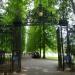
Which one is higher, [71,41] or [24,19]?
[24,19]

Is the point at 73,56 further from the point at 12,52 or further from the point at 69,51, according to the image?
the point at 12,52

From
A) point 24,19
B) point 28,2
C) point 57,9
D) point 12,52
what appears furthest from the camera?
point 28,2

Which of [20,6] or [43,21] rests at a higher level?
[20,6]

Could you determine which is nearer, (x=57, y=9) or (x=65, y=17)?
(x=65, y=17)

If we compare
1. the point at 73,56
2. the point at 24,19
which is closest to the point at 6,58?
the point at 24,19

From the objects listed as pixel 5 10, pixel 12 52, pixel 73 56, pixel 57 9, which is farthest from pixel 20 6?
pixel 73 56

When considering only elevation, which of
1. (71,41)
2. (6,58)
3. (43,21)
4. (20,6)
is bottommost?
(6,58)

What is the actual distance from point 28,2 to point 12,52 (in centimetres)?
706

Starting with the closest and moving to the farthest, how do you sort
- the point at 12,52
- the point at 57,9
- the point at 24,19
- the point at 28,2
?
the point at 12,52 → the point at 24,19 → the point at 57,9 → the point at 28,2

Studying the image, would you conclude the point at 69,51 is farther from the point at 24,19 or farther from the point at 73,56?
the point at 24,19

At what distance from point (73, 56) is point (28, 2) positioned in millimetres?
7813

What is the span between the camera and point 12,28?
60.7ft

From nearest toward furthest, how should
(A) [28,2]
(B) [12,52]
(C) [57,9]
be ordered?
(B) [12,52], (C) [57,9], (A) [28,2]

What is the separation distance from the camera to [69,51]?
60.7ft
